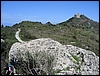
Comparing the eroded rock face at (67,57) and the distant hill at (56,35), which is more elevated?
the distant hill at (56,35)

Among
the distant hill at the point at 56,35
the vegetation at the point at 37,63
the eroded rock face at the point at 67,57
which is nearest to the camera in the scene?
the vegetation at the point at 37,63

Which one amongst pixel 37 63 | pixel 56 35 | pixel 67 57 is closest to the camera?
pixel 37 63

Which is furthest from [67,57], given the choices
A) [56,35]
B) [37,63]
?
[56,35]

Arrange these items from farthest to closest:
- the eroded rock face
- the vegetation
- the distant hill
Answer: the distant hill, the eroded rock face, the vegetation

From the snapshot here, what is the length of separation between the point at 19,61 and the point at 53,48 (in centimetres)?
228

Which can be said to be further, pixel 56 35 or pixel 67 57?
pixel 56 35

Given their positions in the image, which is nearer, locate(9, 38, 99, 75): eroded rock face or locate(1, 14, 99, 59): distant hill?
locate(9, 38, 99, 75): eroded rock face

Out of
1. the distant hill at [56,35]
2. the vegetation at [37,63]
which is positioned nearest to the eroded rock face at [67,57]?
the vegetation at [37,63]

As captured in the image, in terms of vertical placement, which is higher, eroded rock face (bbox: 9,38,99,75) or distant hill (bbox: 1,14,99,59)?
distant hill (bbox: 1,14,99,59)

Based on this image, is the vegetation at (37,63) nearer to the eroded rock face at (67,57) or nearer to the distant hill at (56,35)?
the eroded rock face at (67,57)

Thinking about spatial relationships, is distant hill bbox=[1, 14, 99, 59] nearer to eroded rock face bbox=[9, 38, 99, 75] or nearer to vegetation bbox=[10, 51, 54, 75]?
eroded rock face bbox=[9, 38, 99, 75]

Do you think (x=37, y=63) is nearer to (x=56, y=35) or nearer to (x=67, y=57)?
(x=67, y=57)

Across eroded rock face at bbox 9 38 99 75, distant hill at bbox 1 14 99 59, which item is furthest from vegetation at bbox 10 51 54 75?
distant hill at bbox 1 14 99 59

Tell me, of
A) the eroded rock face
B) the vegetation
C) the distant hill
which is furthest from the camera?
the distant hill
